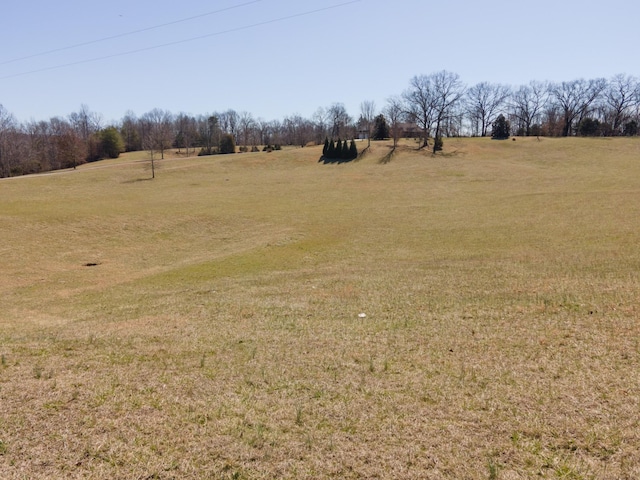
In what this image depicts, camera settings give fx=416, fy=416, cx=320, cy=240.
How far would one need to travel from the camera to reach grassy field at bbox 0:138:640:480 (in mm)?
4613

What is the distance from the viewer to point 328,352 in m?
7.84

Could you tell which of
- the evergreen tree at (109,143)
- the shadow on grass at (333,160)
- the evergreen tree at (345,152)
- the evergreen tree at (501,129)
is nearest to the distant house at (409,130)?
the evergreen tree at (501,129)

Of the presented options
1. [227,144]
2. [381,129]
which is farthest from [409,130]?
[227,144]

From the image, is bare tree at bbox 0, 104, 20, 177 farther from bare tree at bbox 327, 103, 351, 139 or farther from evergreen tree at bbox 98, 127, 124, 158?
bare tree at bbox 327, 103, 351, 139

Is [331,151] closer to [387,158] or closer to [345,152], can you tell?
[345,152]

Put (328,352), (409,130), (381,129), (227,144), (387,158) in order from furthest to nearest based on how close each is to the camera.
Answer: (409,130)
(381,129)
(227,144)
(387,158)
(328,352)

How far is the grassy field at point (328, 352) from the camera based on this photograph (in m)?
4.61

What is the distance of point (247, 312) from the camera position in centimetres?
1116

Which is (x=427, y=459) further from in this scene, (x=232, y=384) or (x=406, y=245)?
(x=406, y=245)

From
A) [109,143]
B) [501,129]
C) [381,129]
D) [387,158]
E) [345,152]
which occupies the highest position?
[381,129]

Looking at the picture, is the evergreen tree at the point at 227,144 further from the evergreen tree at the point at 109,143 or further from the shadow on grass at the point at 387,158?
the shadow on grass at the point at 387,158

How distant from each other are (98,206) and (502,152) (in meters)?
59.6

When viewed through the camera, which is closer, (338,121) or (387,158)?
(387,158)

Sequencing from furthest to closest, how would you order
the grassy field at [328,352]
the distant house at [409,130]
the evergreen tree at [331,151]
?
the distant house at [409,130] < the evergreen tree at [331,151] < the grassy field at [328,352]
